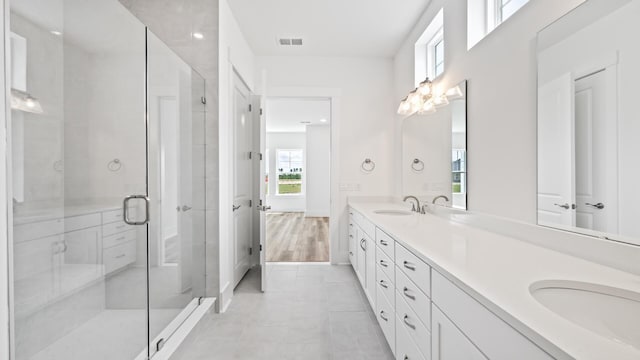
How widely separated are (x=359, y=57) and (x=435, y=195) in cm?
209

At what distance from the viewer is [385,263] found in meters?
1.77

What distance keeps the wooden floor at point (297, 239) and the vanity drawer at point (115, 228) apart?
2435 mm

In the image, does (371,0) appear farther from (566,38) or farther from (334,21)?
(566,38)

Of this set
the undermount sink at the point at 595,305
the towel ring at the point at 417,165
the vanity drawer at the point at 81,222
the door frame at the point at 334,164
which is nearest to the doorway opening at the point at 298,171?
the door frame at the point at 334,164

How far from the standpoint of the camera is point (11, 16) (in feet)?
3.17

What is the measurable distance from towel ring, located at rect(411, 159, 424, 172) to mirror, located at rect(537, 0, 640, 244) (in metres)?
1.42

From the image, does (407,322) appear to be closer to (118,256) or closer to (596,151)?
(596,151)

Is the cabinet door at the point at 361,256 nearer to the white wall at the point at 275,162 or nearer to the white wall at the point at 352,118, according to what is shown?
the white wall at the point at 352,118

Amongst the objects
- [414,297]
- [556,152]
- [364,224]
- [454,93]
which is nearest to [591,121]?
[556,152]

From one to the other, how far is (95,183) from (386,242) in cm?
162

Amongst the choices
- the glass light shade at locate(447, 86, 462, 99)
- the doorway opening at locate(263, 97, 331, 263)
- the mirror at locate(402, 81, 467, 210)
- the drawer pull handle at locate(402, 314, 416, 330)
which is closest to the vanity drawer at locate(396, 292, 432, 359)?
the drawer pull handle at locate(402, 314, 416, 330)

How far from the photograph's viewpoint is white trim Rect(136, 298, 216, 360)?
1629mm

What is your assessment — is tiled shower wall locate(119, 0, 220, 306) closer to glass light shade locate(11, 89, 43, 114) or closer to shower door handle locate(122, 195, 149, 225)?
Result: shower door handle locate(122, 195, 149, 225)

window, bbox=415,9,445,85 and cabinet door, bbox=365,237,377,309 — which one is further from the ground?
window, bbox=415,9,445,85
